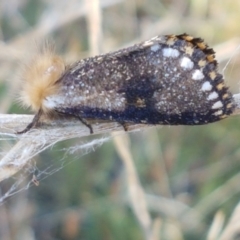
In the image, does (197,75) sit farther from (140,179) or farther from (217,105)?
(140,179)

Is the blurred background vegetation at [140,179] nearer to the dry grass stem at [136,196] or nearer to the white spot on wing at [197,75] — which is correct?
the dry grass stem at [136,196]

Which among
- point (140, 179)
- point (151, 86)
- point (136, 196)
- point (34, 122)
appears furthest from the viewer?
point (140, 179)

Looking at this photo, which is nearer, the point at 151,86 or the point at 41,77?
the point at 151,86

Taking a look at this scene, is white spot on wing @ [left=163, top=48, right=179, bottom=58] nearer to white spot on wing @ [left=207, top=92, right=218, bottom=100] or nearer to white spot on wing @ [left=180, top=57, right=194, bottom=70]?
white spot on wing @ [left=180, top=57, right=194, bottom=70]

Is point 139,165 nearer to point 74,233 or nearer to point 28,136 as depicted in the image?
point 74,233

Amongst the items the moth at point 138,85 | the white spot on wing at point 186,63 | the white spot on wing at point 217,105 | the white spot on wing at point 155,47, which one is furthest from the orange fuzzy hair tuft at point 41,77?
the white spot on wing at point 217,105

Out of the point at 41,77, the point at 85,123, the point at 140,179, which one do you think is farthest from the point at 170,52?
the point at 140,179
